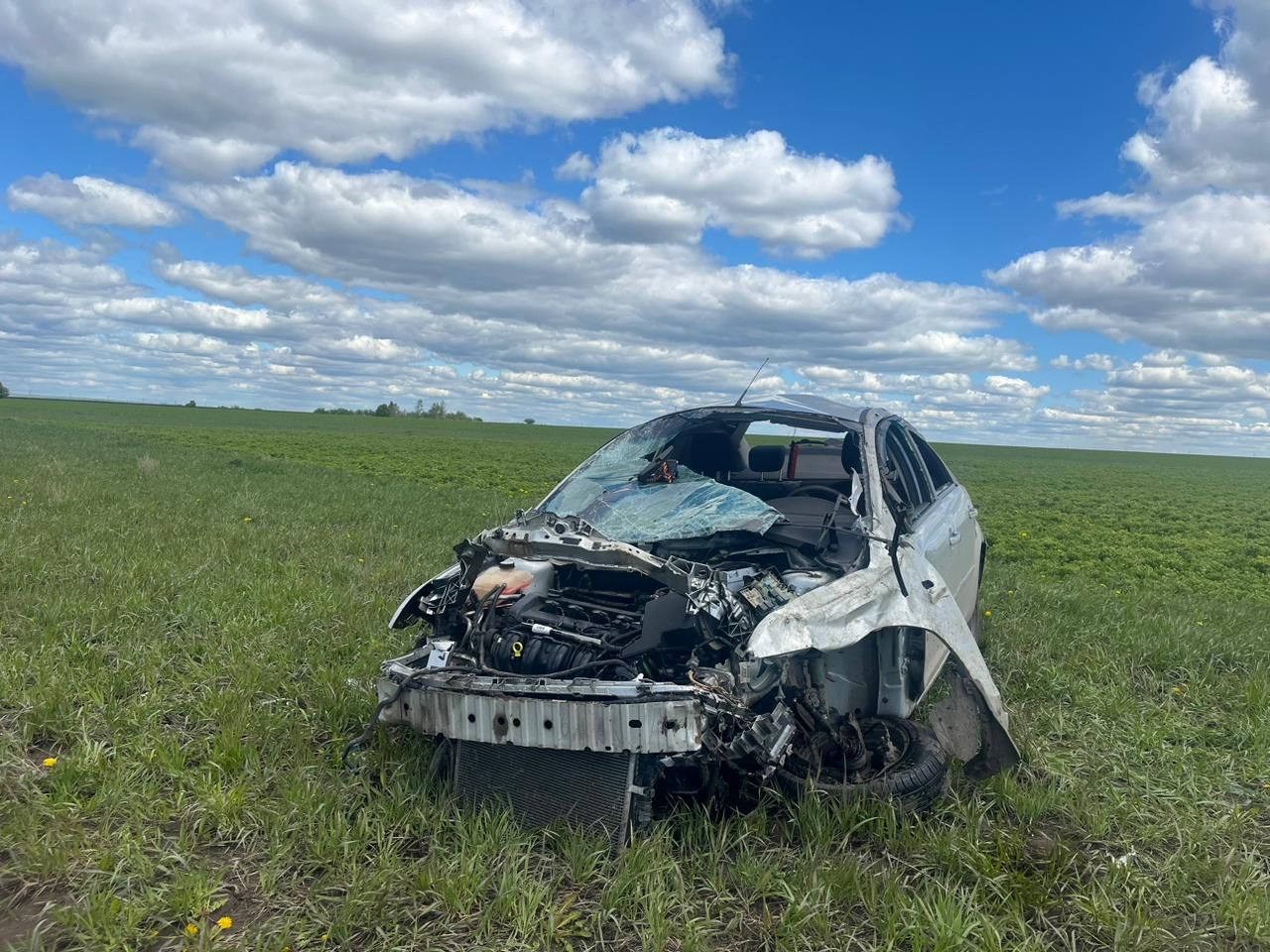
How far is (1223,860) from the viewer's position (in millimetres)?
3213

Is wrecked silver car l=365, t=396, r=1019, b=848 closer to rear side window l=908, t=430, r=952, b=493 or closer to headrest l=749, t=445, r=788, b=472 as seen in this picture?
headrest l=749, t=445, r=788, b=472

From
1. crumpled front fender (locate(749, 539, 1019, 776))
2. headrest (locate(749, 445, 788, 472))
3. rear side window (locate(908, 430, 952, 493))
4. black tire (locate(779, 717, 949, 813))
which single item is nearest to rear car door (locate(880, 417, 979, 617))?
rear side window (locate(908, 430, 952, 493))

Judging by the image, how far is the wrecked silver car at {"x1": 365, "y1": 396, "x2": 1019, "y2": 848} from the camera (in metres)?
3.08

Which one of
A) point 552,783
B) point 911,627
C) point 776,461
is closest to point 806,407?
point 776,461

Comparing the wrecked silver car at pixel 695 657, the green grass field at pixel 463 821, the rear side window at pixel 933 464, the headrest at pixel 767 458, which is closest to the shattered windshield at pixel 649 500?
the wrecked silver car at pixel 695 657

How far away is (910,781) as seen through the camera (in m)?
3.41

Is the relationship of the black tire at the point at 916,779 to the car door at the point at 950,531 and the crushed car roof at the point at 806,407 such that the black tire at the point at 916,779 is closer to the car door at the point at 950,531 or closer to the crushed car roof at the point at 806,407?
the car door at the point at 950,531

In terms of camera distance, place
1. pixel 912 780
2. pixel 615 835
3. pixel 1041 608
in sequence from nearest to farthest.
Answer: pixel 615 835 < pixel 912 780 < pixel 1041 608

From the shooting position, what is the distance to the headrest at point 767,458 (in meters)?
5.38

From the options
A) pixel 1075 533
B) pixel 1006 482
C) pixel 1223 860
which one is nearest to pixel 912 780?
pixel 1223 860

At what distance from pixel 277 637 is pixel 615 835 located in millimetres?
3093

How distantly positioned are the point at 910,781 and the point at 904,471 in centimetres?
197

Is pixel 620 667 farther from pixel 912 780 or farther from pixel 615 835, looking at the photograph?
pixel 912 780

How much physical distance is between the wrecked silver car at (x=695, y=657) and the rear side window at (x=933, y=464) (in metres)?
1.22
